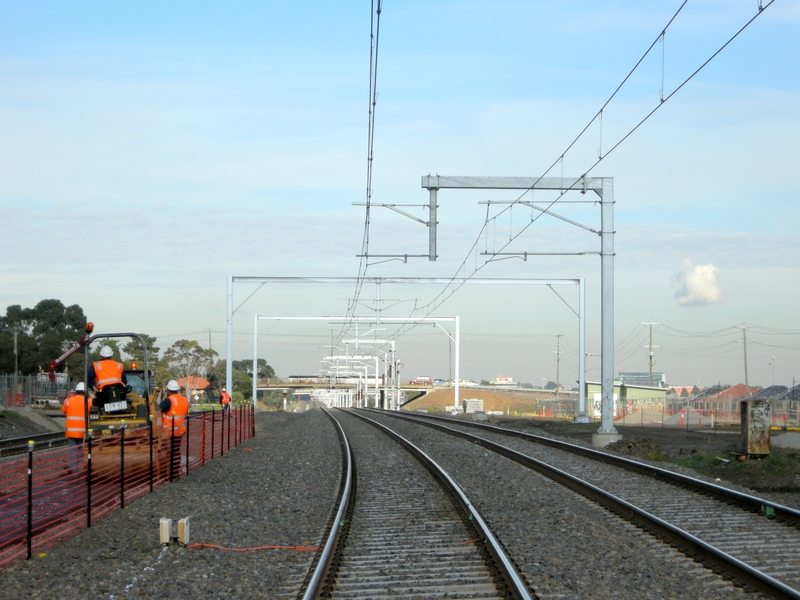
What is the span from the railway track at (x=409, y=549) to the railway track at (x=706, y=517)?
206 centimetres

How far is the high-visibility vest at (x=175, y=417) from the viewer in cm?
1592

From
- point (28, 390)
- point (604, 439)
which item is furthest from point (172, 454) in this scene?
point (28, 390)

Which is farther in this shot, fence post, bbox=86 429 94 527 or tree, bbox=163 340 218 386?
tree, bbox=163 340 218 386

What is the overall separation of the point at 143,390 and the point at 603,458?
33.5ft

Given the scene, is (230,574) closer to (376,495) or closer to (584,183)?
(376,495)

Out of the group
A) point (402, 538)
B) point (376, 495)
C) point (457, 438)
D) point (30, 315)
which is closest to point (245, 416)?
point (457, 438)

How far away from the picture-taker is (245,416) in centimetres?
→ 2969

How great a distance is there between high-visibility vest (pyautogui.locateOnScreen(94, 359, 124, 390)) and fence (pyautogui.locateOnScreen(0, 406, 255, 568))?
3.04 ft

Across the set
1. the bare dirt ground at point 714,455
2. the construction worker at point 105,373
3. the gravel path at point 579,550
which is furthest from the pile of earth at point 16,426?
the gravel path at point 579,550

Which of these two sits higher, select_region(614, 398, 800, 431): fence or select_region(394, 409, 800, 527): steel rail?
select_region(394, 409, 800, 527): steel rail

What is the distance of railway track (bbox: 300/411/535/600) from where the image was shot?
7789 millimetres

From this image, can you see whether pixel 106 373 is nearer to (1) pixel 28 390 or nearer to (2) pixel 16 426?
(2) pixel 16 426

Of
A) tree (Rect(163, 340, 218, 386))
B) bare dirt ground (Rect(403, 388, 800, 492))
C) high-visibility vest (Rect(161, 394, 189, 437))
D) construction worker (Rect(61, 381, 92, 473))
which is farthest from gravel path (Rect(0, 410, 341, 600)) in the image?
tree (Rect(163, 340, 218, 386))

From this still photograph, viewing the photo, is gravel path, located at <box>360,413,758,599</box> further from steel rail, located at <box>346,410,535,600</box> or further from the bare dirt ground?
the bare dirt ground
